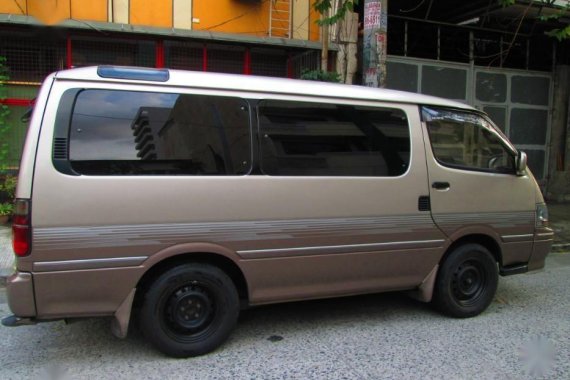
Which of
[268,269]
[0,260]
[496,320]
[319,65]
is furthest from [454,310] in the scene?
[319,65]

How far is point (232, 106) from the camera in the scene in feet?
13.3

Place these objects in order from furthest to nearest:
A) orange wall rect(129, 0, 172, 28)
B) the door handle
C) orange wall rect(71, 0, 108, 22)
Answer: orange wall rect(129, 0, 172, 28) < orange wall rect(71, 0, 108, 22) < the door handle

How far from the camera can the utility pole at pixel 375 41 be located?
7.14m

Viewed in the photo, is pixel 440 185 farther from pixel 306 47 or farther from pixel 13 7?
pixel 13 7

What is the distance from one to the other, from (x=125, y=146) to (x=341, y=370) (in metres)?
2.24

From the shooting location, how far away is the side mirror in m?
5.07

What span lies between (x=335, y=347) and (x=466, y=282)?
1.56m

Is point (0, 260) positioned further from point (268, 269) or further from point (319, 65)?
point (319, 65)

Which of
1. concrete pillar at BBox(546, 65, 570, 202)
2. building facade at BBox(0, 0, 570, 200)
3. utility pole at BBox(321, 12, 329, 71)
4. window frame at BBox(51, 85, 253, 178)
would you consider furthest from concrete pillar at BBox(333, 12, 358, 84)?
window frame at BBox(51, 85, 253, 178)

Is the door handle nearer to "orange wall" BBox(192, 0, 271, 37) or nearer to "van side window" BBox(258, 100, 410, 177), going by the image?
"van side window" BBox(258, 100, 410, 177)

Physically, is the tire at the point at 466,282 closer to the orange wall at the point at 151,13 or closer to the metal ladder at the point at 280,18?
→ the metal ladder at the point at 280,18

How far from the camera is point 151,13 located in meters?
8.91

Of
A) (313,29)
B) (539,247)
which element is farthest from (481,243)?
(313,29)

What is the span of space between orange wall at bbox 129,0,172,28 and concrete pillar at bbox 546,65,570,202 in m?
9.30
